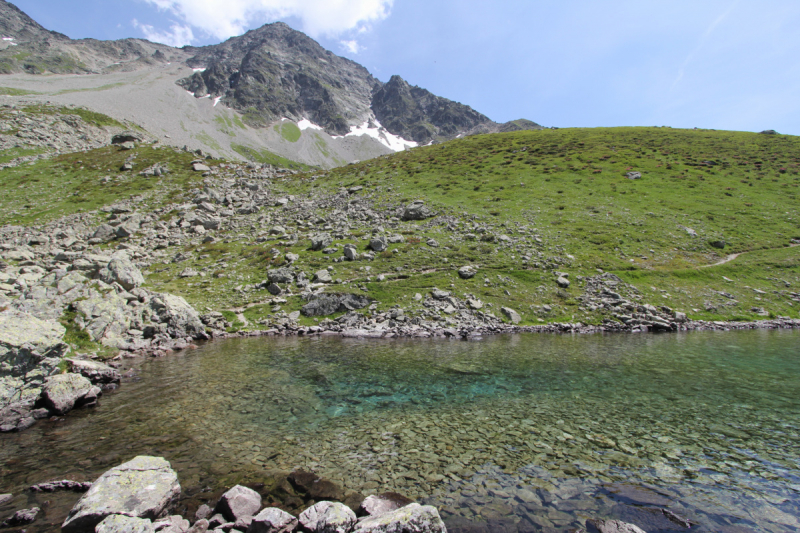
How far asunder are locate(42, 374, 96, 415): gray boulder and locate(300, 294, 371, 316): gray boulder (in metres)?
17.6

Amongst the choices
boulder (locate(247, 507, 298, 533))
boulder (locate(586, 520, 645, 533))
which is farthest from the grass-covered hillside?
boulder (locate(247, 507, 298, 533))

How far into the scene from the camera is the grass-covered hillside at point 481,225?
32.2 meters

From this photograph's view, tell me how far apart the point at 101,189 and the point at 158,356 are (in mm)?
53587

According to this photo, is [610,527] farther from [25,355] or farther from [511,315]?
[511,315]

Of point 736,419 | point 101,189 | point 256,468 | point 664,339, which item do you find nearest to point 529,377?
point 736,419

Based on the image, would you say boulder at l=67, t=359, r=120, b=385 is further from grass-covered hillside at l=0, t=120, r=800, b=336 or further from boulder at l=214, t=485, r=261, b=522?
boulder at l=214, t=485, r=261, b=522

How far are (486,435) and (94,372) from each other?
1839 centimetres

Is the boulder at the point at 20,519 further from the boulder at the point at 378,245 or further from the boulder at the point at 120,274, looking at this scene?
the boulder at the point at 378,245

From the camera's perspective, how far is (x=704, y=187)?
185 feet

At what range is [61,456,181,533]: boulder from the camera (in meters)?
6.41

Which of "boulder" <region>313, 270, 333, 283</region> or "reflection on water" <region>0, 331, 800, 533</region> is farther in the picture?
"boulder" <region>313, 270, 333, 283</region>

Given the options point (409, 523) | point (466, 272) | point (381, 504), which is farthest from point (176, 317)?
point (466, 272)

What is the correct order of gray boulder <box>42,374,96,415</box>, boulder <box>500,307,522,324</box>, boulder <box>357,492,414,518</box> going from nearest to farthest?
1. boulder <box>357,492,414,518</box>
2. gray boulder <box>42,374,96,415</box>
3. boulder <box>500,307,522,324</box>

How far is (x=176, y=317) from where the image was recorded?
82.9ft
